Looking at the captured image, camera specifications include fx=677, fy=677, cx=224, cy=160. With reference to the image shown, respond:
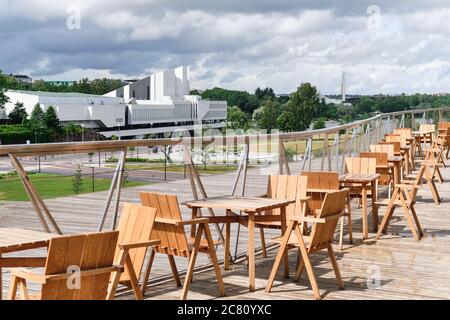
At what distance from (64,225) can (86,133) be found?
4798 inches

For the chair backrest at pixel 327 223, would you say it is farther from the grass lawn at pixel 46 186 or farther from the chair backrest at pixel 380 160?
the chair backrest at pixel 380 160

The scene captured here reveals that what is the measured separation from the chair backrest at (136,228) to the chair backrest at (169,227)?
1.55 feet

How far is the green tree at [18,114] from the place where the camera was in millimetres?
137000

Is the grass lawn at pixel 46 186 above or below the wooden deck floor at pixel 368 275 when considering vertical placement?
above

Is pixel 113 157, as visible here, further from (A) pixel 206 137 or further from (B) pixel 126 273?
(B) pixel 126 273

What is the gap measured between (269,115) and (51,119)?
53138 mm

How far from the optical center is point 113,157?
614 centimetres

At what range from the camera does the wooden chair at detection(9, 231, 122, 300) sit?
3512mm

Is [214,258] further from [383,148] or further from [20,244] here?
[383,148]

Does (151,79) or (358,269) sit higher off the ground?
(151,79)

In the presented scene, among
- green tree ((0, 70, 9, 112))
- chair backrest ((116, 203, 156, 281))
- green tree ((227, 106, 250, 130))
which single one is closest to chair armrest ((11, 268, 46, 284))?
chair backrest ((116, 203, 156, 281))

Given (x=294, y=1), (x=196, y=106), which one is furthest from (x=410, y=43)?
(x=196, y=106)

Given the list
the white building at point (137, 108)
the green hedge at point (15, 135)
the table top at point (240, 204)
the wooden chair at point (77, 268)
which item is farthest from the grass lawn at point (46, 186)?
the white building at point (137, 108)

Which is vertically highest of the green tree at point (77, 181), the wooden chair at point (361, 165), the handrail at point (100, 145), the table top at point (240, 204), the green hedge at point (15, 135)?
the handrail at point (100, 145)
